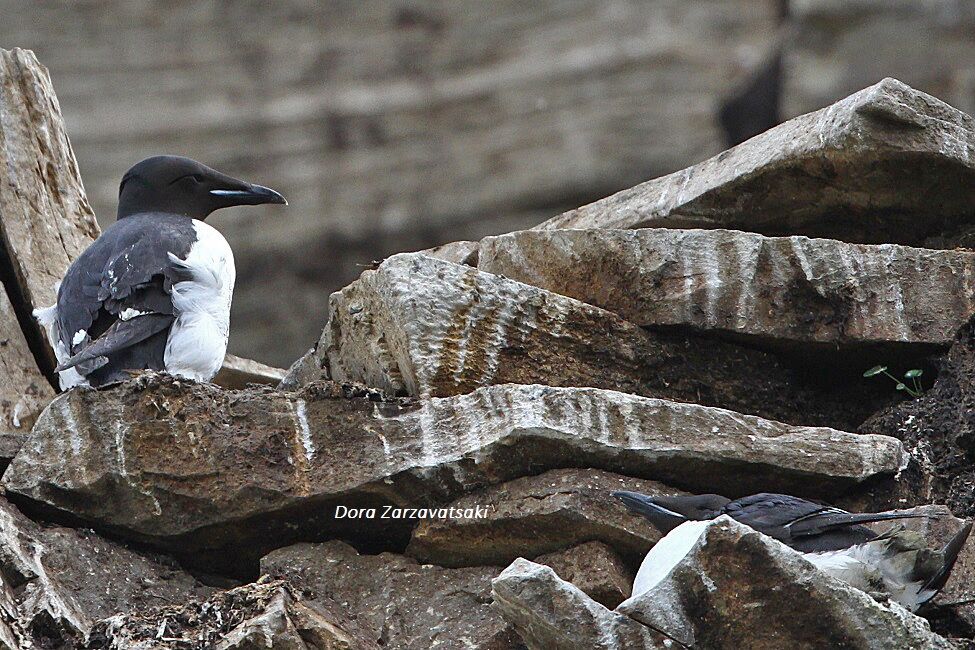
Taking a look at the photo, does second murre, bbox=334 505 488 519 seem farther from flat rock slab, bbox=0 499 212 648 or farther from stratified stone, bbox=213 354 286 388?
stratified stone, bbox=213 354 286 388

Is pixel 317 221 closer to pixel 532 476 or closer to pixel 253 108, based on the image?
pixel 253 108

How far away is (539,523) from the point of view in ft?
16.1

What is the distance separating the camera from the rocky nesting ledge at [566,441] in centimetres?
444

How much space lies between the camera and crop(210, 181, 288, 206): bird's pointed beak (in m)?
7.26

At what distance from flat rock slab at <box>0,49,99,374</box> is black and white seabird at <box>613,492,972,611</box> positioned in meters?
3.13

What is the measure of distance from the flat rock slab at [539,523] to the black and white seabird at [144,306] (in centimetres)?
146

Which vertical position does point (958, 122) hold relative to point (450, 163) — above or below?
above

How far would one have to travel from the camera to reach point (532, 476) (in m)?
5.07

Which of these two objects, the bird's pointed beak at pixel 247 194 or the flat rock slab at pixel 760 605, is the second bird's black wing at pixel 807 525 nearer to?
the flat rock slab at pixel 760 605

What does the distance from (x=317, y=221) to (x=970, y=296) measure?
16142 mm

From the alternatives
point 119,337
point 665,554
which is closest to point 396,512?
point 665,554

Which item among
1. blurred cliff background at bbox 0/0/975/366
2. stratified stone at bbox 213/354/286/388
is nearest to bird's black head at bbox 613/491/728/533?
stratified stone at bbox 213/354/286/388

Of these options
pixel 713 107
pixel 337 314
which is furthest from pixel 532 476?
pixel 713 107

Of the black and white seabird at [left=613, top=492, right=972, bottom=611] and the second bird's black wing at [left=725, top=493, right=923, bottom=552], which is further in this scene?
the second bird's black wing at [left=725, top=493, right=923, bottom=552]
